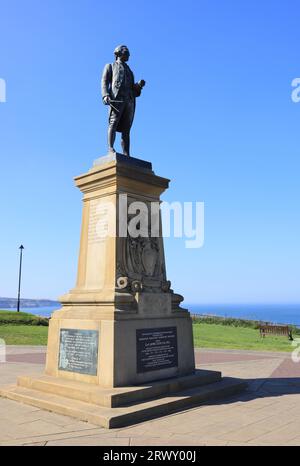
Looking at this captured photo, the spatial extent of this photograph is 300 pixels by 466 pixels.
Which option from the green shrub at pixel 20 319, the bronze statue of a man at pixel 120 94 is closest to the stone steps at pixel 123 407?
the bronze statue of a man at pixel 120 94

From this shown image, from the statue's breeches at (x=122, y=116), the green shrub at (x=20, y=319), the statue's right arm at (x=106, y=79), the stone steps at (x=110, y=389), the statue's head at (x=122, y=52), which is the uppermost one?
the statue's head at (x=122, y=52)

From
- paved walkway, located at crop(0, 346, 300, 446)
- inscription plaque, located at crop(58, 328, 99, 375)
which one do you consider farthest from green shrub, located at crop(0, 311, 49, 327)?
paved walkway, located at crop(0, 346, 300, 446)

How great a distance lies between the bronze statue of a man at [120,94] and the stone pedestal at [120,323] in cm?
83

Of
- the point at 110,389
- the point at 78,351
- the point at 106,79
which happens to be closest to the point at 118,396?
the point at 110,389

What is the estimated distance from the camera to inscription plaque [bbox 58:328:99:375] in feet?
25.1

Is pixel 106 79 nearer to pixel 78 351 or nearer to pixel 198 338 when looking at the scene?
pixel 78 351

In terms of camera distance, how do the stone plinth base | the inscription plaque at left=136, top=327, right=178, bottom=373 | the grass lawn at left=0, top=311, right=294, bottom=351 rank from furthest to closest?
1. the grass lawn at left=0, top=311, right=294, bottom=351
2. the inscription plaque at left=136, top=327, right=178, bottom=373
3. the stone plinth base

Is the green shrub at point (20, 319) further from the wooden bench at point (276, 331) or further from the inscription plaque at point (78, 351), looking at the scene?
the inscription plaque at point (78, 351)

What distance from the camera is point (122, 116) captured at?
31.6 feet

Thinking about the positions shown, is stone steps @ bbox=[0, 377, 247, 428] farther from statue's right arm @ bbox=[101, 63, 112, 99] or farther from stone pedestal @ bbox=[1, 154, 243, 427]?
statue's right arm @ bbox=[101, 63, 112, 99]

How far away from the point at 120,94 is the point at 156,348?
5.44 metres

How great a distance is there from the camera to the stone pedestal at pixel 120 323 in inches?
284
